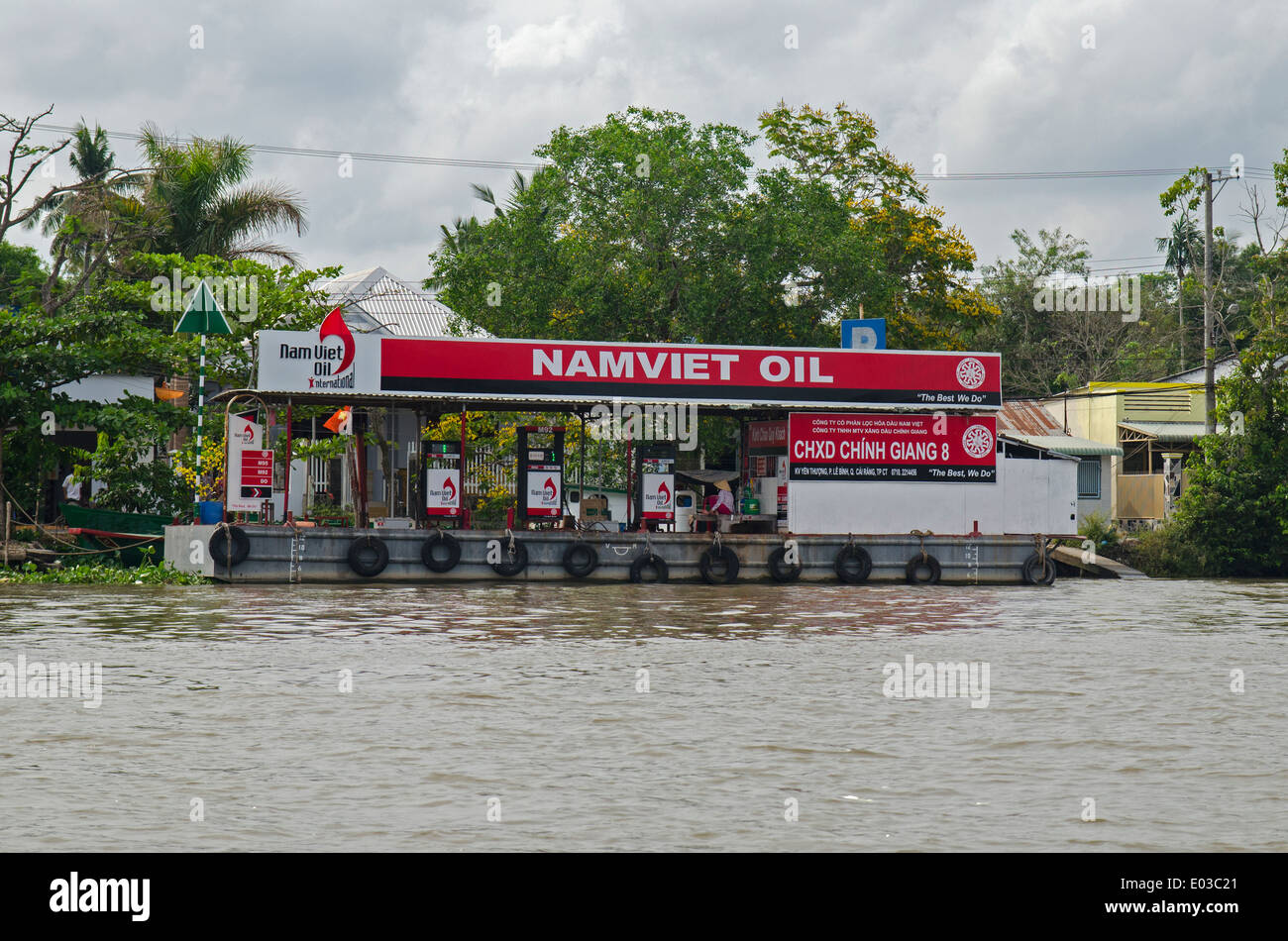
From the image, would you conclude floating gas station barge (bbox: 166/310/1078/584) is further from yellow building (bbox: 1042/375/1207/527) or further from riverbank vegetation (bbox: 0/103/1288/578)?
yellow building (bbox: 1042/375/1207/527)

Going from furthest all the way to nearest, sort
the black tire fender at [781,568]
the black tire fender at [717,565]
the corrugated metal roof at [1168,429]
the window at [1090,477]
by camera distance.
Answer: the corrugated metal roof at [1168,429] < the window at [1090,477] < the black tire fender at [781,568] < the black tire fender at [717,565]

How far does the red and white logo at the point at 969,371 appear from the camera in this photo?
101 ft

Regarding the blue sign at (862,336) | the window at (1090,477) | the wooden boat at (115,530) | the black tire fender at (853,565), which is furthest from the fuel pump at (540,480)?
the window at (1090,477)

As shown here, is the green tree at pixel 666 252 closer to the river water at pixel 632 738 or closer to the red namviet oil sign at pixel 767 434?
the red namviet oil sign at pixel 767 434

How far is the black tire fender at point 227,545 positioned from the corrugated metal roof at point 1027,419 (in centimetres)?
2825

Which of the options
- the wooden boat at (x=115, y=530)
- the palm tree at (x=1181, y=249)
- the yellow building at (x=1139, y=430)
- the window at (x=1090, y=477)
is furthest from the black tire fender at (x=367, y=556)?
the palm tree at (x=1181, y=249)

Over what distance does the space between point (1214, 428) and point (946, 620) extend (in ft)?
77.0

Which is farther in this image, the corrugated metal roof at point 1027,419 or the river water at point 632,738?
the corrugated metal roof at point 1027,419

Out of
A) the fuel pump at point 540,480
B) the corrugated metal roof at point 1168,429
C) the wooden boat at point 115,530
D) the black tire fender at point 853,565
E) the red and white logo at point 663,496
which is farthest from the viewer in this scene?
the corrugated metal roof at point 1168,429

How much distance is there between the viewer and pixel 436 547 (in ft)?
89.5

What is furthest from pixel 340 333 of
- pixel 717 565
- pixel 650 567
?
pixel 717 565

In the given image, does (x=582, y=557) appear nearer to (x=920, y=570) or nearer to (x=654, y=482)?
(x=654, y=482)

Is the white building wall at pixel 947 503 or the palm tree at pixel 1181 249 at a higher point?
Answer: the palm tree at pixel 1181 249

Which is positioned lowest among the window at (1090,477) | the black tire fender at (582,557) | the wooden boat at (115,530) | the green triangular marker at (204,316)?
the black tire fender at (582,557)
